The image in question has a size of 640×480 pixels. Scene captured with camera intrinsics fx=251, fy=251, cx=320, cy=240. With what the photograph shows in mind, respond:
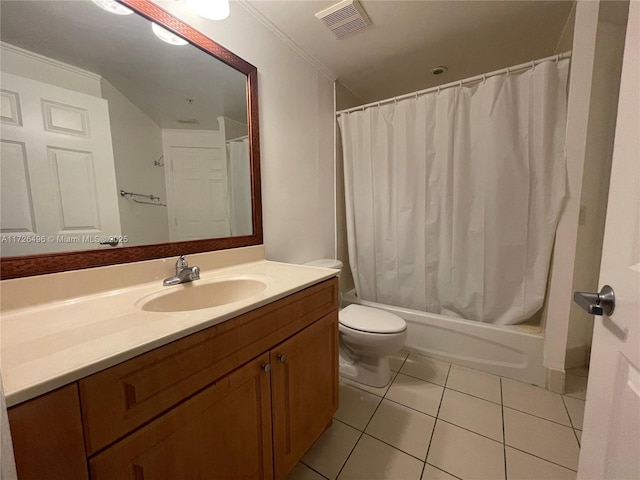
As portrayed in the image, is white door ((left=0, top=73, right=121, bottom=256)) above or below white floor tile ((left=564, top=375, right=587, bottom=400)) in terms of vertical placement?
above

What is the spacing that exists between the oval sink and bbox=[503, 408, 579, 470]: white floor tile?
54.5 inches

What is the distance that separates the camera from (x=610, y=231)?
1.79 feet

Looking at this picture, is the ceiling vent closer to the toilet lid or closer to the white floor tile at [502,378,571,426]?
the toilet lid

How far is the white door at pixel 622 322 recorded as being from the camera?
442 millimetres

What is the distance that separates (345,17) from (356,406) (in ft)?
7.15

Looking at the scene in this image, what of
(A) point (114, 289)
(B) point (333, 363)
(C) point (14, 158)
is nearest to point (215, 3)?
(C) point (14, 158)

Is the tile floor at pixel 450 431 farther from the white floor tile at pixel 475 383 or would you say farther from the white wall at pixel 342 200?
the white wall at pixel 342 200

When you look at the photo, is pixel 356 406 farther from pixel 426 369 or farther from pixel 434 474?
pixel 426 369

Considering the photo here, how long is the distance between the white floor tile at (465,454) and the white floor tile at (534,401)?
14.3 inches

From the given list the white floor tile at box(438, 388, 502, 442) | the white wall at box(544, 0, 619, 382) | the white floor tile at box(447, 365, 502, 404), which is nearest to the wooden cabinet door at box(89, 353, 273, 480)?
the white floor tile at box(438, 388, 502, 442)

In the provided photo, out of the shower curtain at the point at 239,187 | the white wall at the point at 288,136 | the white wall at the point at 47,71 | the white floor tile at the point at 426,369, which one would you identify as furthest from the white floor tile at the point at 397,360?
the white wall at the point at 47,71

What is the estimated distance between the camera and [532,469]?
1.03m

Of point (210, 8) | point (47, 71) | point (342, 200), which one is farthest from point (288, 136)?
point (47, 71)

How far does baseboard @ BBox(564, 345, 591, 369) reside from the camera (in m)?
1.68
